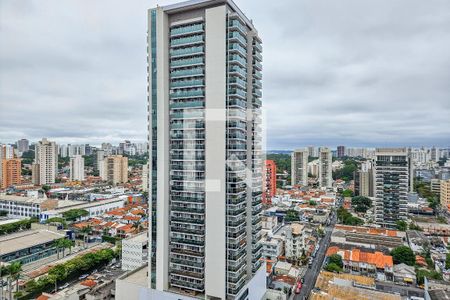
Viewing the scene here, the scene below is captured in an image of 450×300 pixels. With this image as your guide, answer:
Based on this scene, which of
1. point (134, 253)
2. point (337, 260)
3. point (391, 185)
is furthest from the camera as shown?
point (391, 185)

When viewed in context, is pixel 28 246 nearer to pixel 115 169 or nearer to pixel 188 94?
pixel 188 94

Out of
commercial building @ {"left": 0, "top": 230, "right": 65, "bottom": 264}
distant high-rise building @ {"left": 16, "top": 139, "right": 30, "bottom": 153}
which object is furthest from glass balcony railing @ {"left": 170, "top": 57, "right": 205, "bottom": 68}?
distant high-rise building @ {"left": 16, "top": 139, "right": 30, "bottom": 153}

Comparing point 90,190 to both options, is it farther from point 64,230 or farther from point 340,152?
point 340,152

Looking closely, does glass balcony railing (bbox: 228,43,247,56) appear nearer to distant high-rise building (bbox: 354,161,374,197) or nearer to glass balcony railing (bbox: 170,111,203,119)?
glass balcony railing (bbox: 170,111,203,119)

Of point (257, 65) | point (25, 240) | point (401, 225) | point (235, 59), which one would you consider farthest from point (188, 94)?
point (401, 225)

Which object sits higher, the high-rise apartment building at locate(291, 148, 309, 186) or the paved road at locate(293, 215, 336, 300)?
the high-rise apartment building at locate(291, 148, 309, 186)

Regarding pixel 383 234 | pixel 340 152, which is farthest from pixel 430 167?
pixel 383 234

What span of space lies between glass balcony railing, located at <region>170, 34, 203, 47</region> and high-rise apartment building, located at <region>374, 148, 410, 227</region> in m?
12.1

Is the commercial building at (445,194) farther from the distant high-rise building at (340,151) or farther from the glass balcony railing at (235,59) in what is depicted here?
the distant high-rise building at (340,151)

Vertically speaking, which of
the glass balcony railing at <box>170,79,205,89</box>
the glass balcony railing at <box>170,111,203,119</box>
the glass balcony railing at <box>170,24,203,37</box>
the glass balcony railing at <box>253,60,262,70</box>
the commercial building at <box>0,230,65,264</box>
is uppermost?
the glass balcony railing at <box>170,24,203,37</box>

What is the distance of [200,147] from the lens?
553 centimetres

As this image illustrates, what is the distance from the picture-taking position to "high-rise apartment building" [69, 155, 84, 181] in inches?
1009

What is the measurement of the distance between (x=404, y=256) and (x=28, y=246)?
1224 cm

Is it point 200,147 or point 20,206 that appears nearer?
point 200,147
